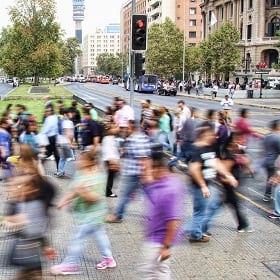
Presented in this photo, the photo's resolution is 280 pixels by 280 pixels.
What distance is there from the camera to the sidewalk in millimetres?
6652

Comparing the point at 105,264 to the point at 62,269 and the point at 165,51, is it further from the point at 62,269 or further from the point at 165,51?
the point at 165,51

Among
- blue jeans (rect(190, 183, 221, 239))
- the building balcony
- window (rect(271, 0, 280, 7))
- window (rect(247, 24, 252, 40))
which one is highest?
the building balcony

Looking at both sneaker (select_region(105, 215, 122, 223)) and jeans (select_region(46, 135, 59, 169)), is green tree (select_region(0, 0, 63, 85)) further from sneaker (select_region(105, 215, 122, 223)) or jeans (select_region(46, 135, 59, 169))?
sneaker (select_region(105, 215, 122, 223))

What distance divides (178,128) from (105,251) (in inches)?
360

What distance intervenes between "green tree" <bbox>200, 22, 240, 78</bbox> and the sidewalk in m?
62.1

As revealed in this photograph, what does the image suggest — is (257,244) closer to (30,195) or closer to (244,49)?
(30,195)

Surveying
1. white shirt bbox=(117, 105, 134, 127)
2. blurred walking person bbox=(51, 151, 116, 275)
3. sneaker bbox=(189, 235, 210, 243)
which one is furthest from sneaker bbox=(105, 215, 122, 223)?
white shirt bbox=(117, 105, 134, 127)

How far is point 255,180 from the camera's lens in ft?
42.1

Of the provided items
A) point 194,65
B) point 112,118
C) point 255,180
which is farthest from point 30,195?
point 194,65

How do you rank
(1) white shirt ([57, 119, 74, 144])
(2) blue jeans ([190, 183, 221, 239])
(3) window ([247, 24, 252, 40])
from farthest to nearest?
1. (3) window ([247, 24, 252, 40])
2. (1) white shirt ([57, 119, 74, 144])
3. (2) blue jeans ([190, 183, 221, 239])

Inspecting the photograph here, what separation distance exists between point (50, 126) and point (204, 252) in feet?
20.7

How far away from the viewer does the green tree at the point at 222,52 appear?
69750 mm

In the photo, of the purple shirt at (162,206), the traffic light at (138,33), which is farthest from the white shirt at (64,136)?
the purple shirt at (162,206)

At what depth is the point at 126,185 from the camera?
28.5ft
